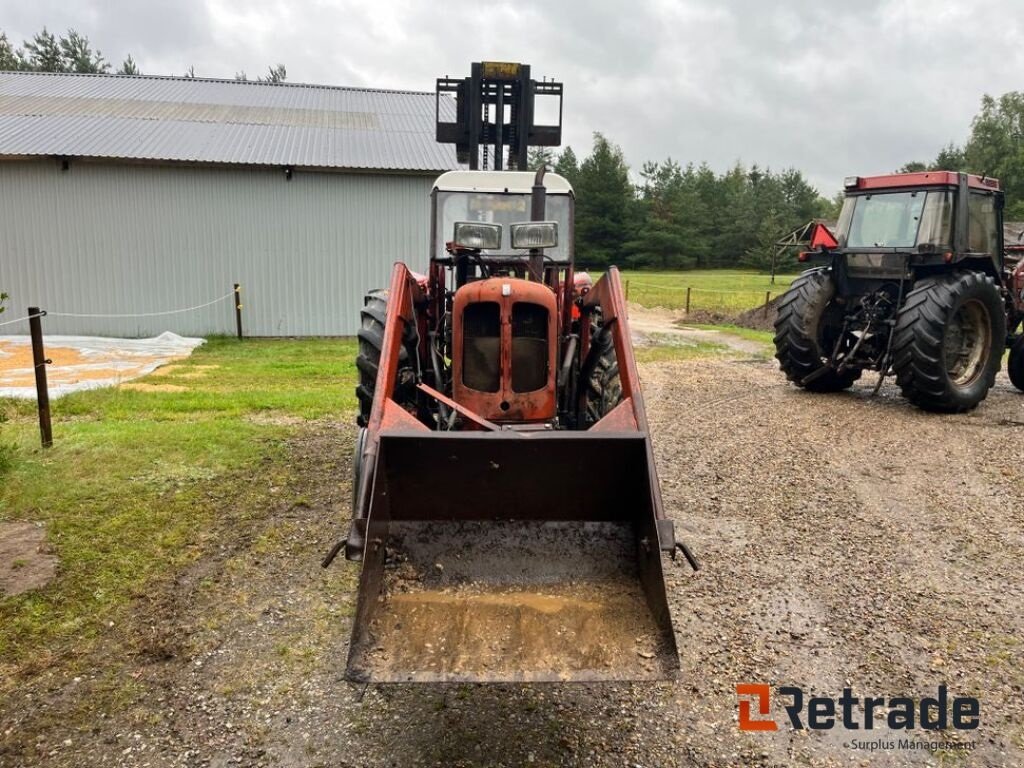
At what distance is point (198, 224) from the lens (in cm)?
1454

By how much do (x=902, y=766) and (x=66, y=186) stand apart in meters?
15.5

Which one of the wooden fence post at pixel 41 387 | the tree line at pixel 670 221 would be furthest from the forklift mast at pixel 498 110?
the tree line at pixel 670 221

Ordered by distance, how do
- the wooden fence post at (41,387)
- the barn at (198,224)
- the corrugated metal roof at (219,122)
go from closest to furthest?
1. the wooden fence post at (41,387)
2. the barn at (198,224)
3. the corrugated metal roof at (219,122)

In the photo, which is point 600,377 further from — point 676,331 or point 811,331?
point 676,331

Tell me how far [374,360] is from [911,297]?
19.2 ft

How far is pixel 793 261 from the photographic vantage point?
5388 cm

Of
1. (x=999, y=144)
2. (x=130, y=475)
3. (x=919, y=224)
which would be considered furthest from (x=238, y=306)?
(x=999, y=144)

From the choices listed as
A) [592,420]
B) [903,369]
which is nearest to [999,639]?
[592,420]

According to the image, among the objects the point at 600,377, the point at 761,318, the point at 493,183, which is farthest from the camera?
the point at 761,318

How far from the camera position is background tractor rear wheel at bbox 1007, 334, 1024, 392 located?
988 centimetres

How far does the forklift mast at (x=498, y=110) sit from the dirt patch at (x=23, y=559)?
4988 mm

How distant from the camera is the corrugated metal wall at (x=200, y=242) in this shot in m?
14.1

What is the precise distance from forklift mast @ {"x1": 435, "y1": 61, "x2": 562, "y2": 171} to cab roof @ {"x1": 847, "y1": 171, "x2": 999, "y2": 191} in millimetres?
3885

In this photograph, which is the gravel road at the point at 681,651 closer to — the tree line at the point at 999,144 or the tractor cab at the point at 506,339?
the tractor cab at the point at 506,339
